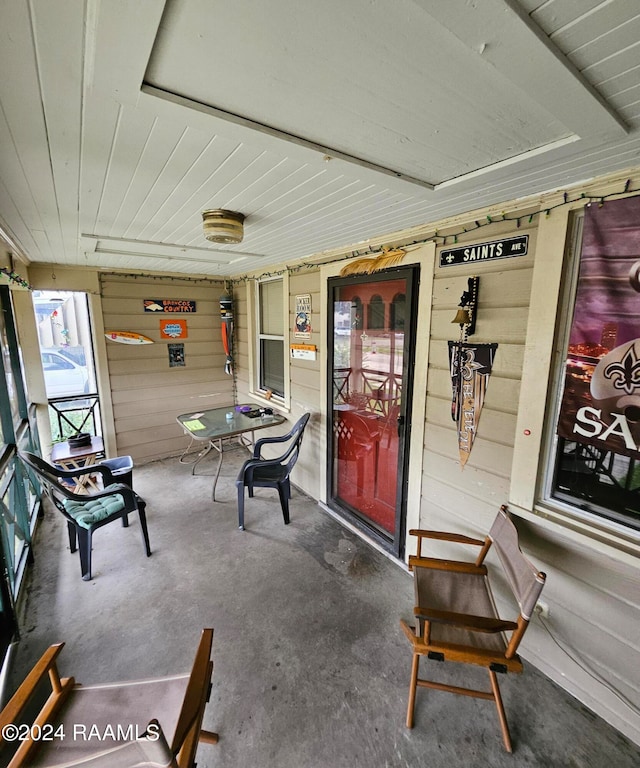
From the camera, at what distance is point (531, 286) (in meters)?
1.73

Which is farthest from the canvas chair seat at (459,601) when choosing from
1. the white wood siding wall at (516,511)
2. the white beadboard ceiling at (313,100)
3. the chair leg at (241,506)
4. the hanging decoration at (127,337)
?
the hanging decoration at (127,337)

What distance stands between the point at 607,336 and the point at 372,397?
1.61 metres

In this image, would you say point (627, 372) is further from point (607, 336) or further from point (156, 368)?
point (156, 368)

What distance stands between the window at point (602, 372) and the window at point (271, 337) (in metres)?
2.80

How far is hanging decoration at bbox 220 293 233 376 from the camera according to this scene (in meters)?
4.59

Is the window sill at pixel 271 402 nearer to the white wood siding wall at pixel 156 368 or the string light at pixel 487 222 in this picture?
the white wood siding wall at pixel 156 368

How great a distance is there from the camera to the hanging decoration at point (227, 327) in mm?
4590

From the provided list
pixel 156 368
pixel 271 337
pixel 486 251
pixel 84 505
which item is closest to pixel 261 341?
pixel 271 337

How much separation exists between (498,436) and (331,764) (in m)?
1.71

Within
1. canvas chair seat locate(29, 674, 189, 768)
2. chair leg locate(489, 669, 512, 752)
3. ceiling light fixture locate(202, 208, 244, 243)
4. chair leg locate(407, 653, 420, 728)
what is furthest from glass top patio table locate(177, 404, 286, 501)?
chair leg locate(489, 669, 512, 752)

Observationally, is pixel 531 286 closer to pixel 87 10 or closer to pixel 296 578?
pixel 87 10

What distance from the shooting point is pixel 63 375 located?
14.3 ft

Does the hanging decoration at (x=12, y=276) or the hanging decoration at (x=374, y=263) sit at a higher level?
the hanging decoration at (x=374, y=263)

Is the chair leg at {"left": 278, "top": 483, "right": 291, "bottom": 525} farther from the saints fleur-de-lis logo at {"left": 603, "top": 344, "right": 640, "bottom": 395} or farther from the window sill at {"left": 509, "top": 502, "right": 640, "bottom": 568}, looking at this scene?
the saints fleur-de-lis logo at {"left": 603, "top": 344, "right": 640, "bottom": 395}
